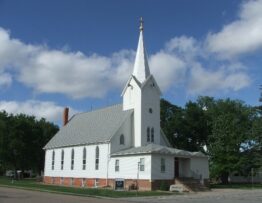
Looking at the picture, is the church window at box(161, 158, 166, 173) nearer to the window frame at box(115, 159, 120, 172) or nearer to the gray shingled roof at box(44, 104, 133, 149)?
the window frame at box(115, 159, 120, 172)

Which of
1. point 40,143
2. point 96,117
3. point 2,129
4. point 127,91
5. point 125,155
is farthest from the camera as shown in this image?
point 40,143

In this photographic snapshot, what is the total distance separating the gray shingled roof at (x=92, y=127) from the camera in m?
51.6

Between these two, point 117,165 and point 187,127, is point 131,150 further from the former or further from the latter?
point 187,127

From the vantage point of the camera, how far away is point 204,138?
71000mm

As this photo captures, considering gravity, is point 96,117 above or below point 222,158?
above

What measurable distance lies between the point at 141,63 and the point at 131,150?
1254 cm

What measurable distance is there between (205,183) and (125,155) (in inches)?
419

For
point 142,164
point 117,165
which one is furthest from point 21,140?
point 142,164

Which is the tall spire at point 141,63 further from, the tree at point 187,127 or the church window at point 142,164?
the tree at point 187,127

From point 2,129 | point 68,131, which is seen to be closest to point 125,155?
point 68,131

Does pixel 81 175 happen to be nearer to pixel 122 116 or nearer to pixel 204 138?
pixel 122 116

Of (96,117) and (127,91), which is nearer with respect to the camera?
(127,91)

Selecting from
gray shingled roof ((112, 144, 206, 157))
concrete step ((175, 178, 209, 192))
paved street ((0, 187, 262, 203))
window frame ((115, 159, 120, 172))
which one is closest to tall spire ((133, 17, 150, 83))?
gray shingled roof ((112, 144, 206, 157))

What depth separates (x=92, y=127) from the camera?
5669cm
